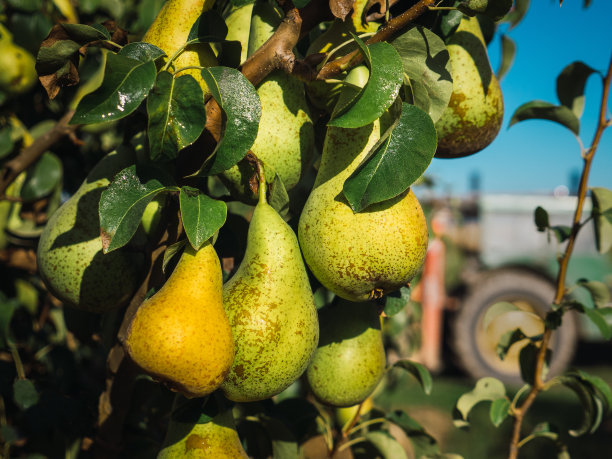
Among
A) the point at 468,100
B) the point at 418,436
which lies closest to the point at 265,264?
the point at 468,100

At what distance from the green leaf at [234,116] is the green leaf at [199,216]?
0.13 ft

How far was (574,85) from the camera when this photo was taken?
1.10 meters

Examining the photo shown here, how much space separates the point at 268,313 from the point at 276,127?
0.86 feet

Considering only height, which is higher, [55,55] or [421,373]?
[55,55]

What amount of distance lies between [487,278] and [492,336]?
675 millimetres

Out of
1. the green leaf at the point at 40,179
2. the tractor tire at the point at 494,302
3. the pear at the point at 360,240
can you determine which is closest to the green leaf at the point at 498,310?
the pear at the point at 360,240

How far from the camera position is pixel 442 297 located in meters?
5.68

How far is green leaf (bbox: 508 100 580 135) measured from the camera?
3.52ft

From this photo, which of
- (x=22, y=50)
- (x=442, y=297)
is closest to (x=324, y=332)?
(x=22, y=50)

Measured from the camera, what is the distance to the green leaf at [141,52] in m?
0.62

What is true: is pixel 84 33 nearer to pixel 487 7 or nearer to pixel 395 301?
pixel 487 7

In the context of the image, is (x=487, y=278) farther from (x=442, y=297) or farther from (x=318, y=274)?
(x=318, y=274)

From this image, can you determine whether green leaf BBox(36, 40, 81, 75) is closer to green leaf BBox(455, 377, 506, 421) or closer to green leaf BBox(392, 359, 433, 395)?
green leaf BBox(392, 359, 433, 395)

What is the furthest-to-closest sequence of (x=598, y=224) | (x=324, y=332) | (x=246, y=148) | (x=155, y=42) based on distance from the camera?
(x=598, y=224), (x=324, y=332), (x=155, y=42), (x=246, y=148)
